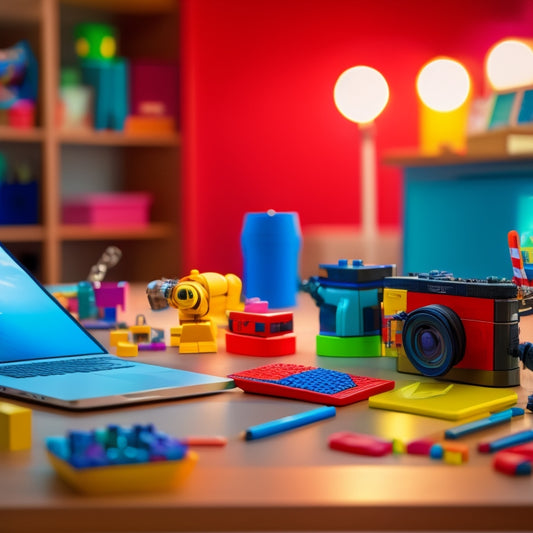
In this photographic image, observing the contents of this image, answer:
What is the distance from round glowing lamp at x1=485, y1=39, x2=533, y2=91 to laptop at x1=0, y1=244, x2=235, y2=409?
7.36 ft

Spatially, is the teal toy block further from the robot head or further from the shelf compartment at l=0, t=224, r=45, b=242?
the shelf compartment at l=0, t=224, r=45, b=242

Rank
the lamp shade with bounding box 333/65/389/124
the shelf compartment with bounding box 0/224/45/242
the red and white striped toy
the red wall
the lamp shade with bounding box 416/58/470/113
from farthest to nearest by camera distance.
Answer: the red wall < the shelf compartment with bounding box 0/224/45/242 < the lamp shade with bounding box 416/58/470/113 < the lamp shade with bounding box 333/65/389/124 < the red and white striped toy

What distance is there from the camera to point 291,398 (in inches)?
32.8

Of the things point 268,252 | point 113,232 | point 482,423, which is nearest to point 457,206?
point 268,252

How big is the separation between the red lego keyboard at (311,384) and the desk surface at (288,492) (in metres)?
0.08

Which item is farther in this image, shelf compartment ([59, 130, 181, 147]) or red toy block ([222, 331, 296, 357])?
shelf compartment ([59, 130, 181, 147])

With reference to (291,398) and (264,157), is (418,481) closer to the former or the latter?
(291,398)

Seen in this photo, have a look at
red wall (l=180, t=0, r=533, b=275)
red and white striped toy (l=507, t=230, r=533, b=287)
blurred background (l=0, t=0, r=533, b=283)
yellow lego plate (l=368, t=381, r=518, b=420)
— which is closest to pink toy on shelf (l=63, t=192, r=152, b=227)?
A: blurred background (l=0, t=0, r=533, b=283)

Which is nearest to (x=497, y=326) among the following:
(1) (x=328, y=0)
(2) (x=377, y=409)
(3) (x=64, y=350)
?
(2) (x=377, y=409)

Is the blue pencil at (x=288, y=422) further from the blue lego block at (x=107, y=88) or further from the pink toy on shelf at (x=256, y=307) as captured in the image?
the blue lego block at (x=107, y=88)

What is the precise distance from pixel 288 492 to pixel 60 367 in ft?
1.52

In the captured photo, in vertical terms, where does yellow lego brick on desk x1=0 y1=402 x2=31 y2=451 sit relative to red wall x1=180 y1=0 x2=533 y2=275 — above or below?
below

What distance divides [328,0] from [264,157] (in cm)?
73

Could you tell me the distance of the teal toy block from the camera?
3.60 feet
